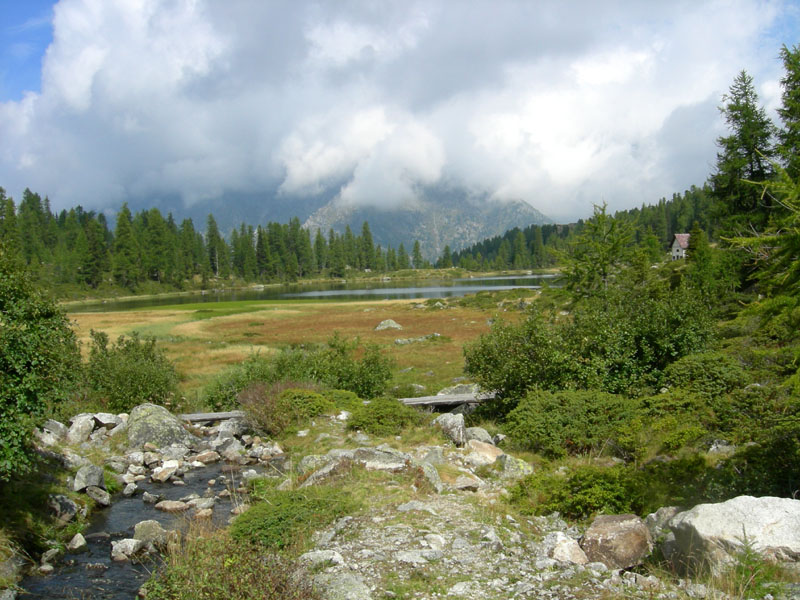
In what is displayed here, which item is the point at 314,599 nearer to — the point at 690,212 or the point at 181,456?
the point at 181,456

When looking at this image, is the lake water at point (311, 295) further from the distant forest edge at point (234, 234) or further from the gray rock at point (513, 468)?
the gray rock at point (513, 468)

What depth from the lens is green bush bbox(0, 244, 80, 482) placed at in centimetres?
959

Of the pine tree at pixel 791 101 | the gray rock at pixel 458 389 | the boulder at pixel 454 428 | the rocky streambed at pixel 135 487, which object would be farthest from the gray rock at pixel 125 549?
the pine tree at pixel 791 101

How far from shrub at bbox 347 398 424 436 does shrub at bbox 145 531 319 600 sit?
10.8 metres

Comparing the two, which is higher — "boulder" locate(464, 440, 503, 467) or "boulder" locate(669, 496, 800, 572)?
"boulder" locate(669, 496, 800, 572)

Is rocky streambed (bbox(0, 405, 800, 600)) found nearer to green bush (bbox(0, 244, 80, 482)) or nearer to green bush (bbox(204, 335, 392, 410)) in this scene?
green bush (bbox(0, 244, 80, 482))

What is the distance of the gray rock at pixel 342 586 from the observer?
23.4 feet

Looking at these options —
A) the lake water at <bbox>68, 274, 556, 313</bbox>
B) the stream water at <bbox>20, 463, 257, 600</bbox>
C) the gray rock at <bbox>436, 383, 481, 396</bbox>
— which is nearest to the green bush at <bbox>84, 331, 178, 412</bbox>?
the stream water at <bbox>20, 463, 257, 600</bbox>

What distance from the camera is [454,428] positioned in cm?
1723

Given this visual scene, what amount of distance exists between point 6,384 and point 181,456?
27.8 ft

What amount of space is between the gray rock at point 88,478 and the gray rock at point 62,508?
976 millimetres

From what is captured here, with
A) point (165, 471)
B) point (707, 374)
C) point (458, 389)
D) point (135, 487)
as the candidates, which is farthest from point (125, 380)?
point (707, 374)

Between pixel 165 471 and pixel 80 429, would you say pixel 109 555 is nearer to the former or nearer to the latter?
pixel 165 471

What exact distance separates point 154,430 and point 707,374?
17.7m
